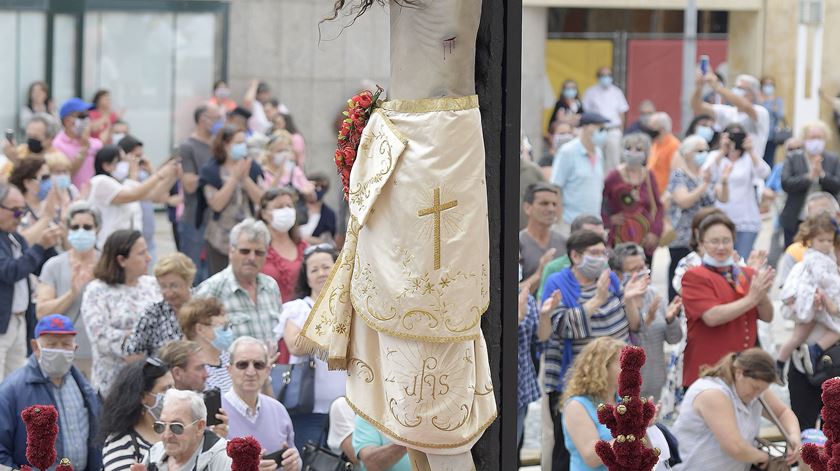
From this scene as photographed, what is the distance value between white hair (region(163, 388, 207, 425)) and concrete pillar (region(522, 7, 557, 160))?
17.9 metres

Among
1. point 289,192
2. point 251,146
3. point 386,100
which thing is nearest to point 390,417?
point 386,100

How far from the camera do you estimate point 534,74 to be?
25.6 metres

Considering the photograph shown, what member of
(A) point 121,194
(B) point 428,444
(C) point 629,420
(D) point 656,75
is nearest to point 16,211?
(A) point 121,194

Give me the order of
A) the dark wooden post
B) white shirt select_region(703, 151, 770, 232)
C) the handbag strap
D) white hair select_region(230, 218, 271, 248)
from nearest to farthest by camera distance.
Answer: the dark wooden post
the handbag strap
white hair select_region(230, 218, 271, 248)
white shirt select_region(703, 151, 770, 232)

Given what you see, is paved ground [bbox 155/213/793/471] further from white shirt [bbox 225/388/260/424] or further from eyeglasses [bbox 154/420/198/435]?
eyeglasses [bbox 154/420/198/435]

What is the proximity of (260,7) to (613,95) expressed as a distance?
19.6 feet

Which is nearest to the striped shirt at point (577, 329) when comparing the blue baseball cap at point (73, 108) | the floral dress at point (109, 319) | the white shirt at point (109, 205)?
the floral dress at point (109, 319)

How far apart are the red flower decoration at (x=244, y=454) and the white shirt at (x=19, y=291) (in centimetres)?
560

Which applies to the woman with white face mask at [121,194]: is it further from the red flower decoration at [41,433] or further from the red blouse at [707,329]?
the red flower decoration at [41,433]

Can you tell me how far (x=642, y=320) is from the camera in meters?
9.45

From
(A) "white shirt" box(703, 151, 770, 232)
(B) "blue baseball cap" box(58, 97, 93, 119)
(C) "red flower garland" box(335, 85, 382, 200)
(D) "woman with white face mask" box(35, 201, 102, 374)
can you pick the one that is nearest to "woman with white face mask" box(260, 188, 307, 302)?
(D) "woman with white face mask" box(35, 201, 102, 374)

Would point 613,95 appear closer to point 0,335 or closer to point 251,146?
point 251,146

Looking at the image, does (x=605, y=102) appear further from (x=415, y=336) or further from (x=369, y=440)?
(x=415, y=336)

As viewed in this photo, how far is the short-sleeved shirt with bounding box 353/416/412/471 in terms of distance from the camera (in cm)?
737
